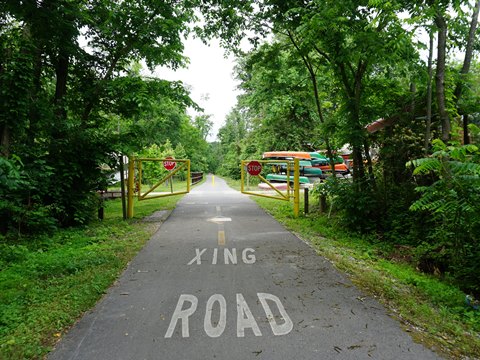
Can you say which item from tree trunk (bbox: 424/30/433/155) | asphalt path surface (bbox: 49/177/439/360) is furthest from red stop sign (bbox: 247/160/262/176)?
asphalt path surface (bbox: 49/177/439/360)

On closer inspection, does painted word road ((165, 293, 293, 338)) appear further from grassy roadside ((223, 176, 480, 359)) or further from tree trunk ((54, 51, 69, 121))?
tree trunk ((54, 51, 69, 121))

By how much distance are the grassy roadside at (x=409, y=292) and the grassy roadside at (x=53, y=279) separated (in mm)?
3657

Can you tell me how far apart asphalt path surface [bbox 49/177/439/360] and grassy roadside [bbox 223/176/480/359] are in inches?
9.3

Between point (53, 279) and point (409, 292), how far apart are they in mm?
5172

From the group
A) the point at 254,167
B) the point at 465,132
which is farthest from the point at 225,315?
the point at 254,167

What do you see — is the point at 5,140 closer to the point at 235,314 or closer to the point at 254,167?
the point at 235,314

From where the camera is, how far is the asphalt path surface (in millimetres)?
3123

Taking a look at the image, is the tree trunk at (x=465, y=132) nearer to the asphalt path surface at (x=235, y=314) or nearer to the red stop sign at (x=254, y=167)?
the asphalt path surface at (x=235, y=314)

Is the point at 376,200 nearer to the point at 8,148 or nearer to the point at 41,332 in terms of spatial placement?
the point at 41,332

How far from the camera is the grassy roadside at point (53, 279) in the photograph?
3.37 meters

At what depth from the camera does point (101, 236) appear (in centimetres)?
801

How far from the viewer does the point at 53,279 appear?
502 centimetres

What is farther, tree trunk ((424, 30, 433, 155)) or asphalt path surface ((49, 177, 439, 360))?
tree trunk ((424, 30, 433, 155))

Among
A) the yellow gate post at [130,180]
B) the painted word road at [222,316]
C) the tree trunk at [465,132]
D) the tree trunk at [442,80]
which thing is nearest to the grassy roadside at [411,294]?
the painted word road at [222,316]
